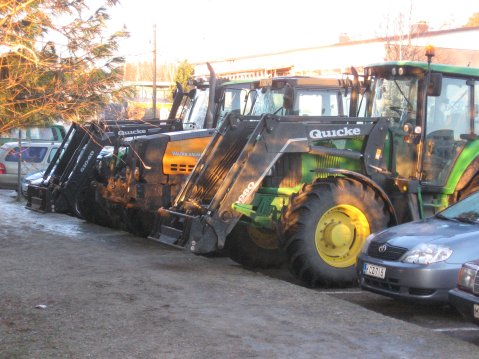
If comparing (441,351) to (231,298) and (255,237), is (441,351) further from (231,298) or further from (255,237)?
→ (255,237)

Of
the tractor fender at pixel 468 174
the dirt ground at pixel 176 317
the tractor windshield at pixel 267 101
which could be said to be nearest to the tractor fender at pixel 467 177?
the tractor fender at pixel 468 174

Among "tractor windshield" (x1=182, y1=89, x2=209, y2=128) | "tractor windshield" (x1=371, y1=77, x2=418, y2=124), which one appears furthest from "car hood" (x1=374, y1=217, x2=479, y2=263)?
"tractor windshield" (x1=182, y1=89, x2=209, y2=128)

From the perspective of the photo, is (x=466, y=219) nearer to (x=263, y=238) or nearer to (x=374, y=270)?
(x=374, y=270)

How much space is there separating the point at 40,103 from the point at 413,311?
15.7 ft

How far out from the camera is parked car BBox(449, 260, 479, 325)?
6301mm

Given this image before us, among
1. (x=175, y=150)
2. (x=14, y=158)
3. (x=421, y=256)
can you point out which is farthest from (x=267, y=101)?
(x=14, y=158)

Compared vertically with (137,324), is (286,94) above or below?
above

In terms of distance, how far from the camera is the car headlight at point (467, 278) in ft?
21.0

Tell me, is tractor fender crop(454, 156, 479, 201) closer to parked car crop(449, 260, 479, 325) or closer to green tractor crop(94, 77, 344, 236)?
green tractor crop(94, 77, 344, 236)

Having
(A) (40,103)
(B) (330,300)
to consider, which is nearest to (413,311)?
(B) (330,300)

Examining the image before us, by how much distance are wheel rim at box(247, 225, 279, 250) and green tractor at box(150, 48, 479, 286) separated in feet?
0.05

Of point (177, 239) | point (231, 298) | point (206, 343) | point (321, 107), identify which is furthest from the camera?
point (321, 107)

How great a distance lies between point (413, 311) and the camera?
8.35 metres

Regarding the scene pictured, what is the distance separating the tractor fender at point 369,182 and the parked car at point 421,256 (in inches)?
47.9
